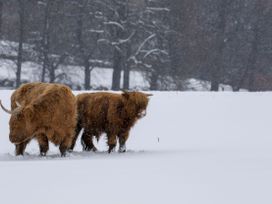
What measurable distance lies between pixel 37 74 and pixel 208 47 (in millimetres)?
9918

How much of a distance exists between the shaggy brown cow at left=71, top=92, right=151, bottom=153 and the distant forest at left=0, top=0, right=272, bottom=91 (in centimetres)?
2079

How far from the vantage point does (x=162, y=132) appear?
1395cm

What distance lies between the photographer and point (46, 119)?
366 inches

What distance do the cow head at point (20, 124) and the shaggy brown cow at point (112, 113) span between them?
1540 mm

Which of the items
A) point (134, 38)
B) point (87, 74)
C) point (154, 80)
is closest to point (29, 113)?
point (154, 80)

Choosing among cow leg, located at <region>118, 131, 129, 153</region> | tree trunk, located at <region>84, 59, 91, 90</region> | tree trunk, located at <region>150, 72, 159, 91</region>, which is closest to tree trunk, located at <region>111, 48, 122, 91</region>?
tree trunk, located at <region>84, 59, 91, 90</region>

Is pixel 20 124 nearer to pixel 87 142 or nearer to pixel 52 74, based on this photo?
pixel 87 142

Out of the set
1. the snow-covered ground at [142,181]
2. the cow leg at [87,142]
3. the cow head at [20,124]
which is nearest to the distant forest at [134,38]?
the cow leg at [87,142]

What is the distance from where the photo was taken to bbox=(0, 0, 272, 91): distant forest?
32719 mm

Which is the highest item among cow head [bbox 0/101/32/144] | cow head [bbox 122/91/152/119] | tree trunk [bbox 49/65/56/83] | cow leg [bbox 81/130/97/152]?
cow head [bbox 122/91/152/119]

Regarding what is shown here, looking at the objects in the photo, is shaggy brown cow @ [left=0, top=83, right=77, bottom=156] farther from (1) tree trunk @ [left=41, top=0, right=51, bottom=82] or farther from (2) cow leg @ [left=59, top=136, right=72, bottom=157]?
(1) tree trunk @ [left=41, top=0, right=51, bottom=82]

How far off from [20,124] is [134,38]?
24.9 m

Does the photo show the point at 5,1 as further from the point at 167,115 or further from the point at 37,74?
the point at 167,115

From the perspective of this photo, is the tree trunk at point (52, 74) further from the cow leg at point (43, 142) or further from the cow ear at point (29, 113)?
the cow ear at point (29, 113)
